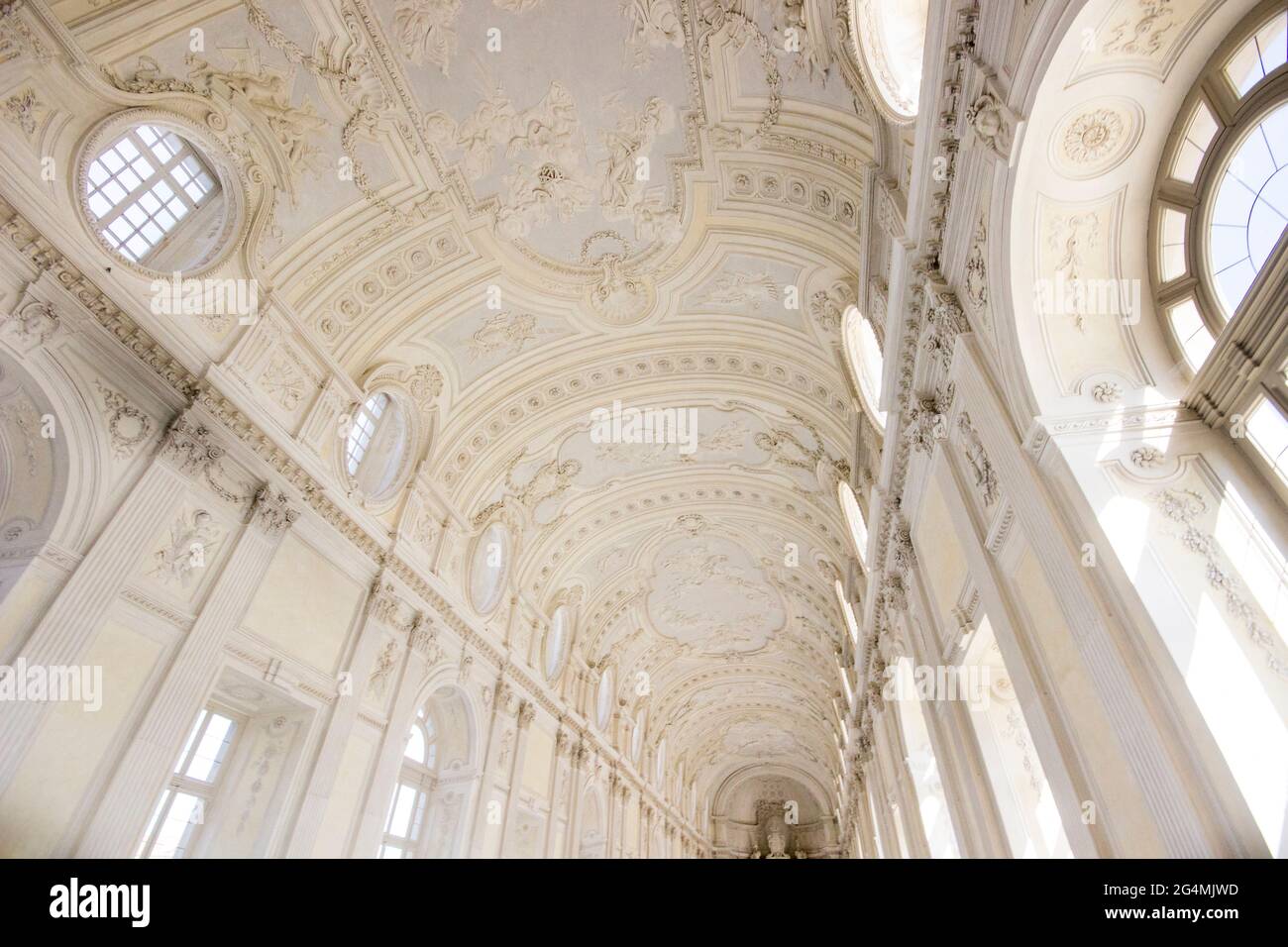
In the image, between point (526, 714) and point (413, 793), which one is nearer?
point (413, 793)

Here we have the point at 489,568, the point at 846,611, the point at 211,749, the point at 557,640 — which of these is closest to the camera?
the point at 211,749

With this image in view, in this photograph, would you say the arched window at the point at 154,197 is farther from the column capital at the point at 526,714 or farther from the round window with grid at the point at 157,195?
the column capital at the point at 526,714

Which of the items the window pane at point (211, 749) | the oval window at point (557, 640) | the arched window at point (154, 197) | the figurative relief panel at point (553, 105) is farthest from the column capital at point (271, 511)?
the oval window at point (557, 640)

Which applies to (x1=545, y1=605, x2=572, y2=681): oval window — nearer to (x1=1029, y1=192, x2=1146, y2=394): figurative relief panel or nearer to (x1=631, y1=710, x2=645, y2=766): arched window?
(x1=631, y1=710, x2=645, y2=766): arched window

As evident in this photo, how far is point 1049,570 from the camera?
4453 millimetres

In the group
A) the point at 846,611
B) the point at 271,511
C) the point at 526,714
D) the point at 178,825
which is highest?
the point at 846,611

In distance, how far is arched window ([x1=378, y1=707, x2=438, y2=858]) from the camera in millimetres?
11250

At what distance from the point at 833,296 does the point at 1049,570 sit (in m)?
7.05

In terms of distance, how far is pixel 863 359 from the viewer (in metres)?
10.6

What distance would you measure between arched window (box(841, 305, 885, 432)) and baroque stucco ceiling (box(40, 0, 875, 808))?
1.24ft

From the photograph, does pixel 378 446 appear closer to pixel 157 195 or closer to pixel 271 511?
pixel 271 511

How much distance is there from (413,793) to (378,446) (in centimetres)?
694

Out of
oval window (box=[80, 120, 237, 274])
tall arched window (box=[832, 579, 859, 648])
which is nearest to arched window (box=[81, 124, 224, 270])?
oval window (box=[80, 120, 237, 274])

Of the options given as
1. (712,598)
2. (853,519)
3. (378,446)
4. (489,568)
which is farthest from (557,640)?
(853,519)
